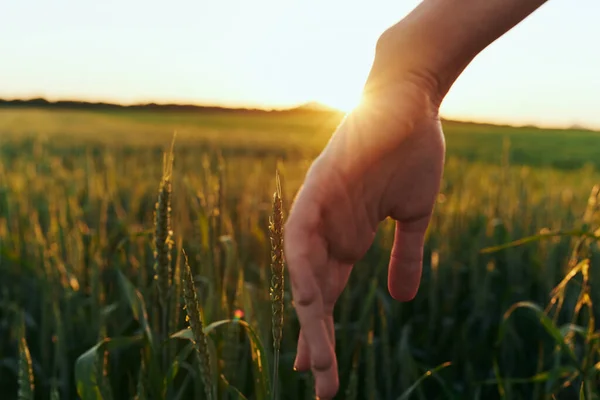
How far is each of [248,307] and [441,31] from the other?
2.03 feet

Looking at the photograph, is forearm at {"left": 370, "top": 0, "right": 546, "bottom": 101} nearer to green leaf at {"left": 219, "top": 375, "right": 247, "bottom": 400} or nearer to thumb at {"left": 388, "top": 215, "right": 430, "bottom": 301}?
thumb at {"left": 388, "top": 215, "right": 430, "bottom": 301}

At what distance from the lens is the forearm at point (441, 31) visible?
1025 millimetres

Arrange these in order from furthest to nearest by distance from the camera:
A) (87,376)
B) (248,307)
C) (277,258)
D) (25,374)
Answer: (248,307) → (87,376) → (25,374) → (277,258)

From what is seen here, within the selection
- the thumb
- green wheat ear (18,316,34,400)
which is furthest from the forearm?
green wheat ear (18,316,34,400)

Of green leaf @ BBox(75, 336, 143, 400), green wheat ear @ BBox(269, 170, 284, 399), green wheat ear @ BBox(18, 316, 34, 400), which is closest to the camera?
green wheat ear @ BBox(269, 170, 284, 399)

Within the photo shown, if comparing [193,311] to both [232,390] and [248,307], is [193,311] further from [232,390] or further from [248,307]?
[248,307]

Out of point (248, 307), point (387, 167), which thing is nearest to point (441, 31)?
point (387, 167)

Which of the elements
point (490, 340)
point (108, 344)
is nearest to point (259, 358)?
point (108, 344)

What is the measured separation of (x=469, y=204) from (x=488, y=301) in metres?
1.03

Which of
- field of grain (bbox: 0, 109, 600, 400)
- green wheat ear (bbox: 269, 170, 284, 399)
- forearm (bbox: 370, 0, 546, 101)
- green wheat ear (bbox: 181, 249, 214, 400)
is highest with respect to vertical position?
forearm (bbox: 370, 0, 546, 101)

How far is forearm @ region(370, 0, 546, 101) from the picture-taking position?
1.03m

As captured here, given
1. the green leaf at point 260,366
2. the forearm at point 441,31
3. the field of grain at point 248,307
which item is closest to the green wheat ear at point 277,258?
the field of grain at point 248,307

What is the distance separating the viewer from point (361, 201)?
1007 mm

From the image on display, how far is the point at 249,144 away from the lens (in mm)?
17391
